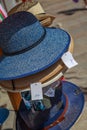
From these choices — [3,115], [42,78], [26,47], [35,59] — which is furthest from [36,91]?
[3,115]

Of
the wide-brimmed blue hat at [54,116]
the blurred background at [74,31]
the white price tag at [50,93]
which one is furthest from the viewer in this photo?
the blurred background at [74,31]

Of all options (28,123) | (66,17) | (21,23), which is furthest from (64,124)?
(66,17)

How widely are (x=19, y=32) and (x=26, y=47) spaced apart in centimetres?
11

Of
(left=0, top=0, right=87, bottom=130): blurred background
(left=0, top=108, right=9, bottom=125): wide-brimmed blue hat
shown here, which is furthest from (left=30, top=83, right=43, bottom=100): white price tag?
(left=0, top=0, right=87, bottom=130): blurred background

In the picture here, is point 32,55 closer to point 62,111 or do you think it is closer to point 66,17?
point 62,111

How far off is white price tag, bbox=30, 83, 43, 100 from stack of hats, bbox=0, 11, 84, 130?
40 mm

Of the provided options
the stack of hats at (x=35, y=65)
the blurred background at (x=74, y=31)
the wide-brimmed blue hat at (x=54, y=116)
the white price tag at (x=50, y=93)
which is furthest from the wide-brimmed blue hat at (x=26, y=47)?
the blurred background at (x=74, y=31)

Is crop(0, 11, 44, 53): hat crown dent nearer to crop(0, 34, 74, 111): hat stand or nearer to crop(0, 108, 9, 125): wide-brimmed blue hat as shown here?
crop(0, 34, 74, 111): hat stand

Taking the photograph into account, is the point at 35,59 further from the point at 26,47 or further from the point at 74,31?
the point at 74,31

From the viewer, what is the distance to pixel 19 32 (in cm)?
208

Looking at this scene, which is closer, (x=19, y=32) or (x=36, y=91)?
(x=36, y=91)

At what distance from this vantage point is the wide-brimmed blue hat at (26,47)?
200cm

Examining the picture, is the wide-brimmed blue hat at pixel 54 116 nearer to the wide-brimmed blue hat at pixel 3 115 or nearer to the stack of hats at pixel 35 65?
the stack of hats at pixel 35 65

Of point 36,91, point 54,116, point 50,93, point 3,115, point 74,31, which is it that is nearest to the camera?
point 36,91
